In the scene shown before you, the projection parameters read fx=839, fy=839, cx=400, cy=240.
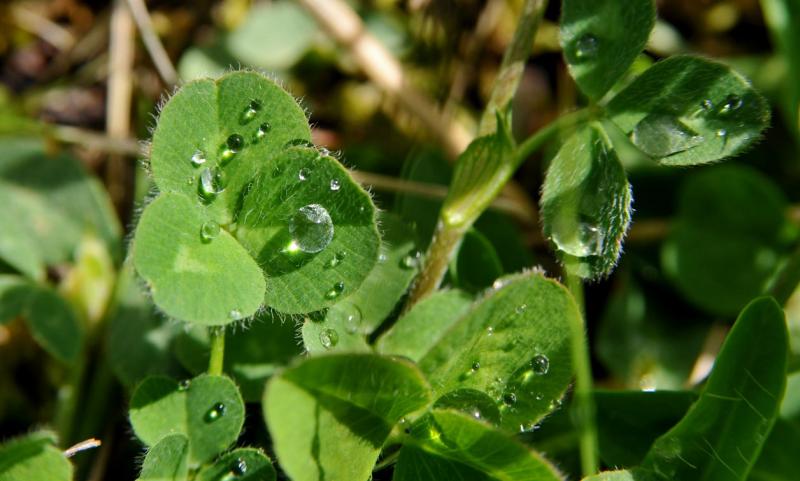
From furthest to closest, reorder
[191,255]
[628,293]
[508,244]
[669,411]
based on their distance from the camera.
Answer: [628,293], [508,244], [669,411], [191,255]

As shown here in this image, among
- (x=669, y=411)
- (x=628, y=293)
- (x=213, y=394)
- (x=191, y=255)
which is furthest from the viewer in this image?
(x=628, y=293)

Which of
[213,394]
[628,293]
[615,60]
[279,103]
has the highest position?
[279,103]

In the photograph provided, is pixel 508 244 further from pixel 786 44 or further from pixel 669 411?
pixel 786 44

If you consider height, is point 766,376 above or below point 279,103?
below

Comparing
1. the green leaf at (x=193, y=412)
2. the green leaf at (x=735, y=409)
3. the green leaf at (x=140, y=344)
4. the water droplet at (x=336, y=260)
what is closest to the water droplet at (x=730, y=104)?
the green leaf at (x=735, y=409)

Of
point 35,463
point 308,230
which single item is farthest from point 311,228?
point 35,463

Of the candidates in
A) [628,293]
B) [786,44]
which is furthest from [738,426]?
[786,44]

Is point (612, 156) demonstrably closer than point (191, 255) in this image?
No
